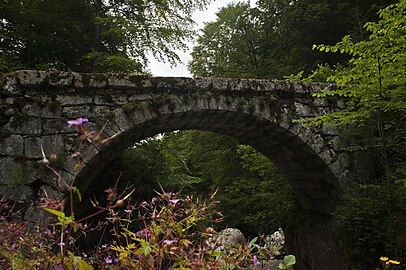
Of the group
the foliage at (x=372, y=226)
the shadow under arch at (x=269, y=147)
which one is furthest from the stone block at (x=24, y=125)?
the foliage at (x=372, y=226)

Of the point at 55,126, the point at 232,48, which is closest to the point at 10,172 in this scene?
the point at 55,126

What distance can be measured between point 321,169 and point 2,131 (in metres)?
4.21

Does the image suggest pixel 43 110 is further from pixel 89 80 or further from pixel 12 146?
pixel 89 80

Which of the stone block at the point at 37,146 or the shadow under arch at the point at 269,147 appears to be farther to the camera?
the shadow under arch at the point at 269,147

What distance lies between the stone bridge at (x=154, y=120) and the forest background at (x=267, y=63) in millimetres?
378

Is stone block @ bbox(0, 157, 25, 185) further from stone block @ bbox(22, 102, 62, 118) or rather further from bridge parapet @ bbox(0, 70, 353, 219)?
stone block @ bbox(22, 102, 62, 118)

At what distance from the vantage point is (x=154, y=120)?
4.21 metres

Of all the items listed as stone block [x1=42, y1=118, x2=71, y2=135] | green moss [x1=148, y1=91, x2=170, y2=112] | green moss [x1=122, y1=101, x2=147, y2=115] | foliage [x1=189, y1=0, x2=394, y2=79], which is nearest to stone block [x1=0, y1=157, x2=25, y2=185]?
stone block [x1=42, y1=118, x2=71, y2=135]

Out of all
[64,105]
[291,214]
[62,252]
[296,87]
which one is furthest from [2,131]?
[291,214]

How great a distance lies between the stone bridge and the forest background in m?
0.38

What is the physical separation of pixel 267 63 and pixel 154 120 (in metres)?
5.93

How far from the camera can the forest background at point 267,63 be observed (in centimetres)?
380

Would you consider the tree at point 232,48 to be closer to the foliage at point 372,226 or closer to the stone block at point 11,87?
the foliage at point 372,226

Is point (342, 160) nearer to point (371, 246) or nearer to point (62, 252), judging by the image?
point (371, 246)
